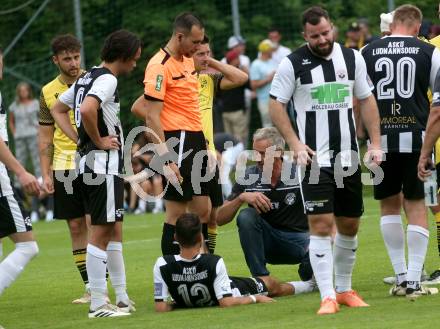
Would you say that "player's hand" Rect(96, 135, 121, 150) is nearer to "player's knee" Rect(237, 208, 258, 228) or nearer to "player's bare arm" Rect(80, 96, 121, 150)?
"player's bare arm" Rect(80, 96, 121, 150)

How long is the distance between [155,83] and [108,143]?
2.65 ft

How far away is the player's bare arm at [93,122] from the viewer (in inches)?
343

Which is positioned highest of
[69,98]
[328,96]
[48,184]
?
[69,98]

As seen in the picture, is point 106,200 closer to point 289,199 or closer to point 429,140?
point 289,199

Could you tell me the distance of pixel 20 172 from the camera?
7.86m

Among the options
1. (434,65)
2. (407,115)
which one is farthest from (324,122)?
(434,65)

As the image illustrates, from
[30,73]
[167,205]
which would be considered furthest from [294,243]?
[30,73]

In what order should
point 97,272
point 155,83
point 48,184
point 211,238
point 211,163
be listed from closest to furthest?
point 97,272 < point 155,83 < point 48,184 < point 211,163 < point 211,238

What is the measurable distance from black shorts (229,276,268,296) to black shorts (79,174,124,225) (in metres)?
1.06

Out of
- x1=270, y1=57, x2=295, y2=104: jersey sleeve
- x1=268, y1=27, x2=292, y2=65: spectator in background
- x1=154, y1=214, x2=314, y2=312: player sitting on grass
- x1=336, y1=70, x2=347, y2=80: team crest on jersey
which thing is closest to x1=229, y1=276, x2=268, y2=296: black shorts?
x1=154, y1=214, x2=314, y2=312: player sitting on grass

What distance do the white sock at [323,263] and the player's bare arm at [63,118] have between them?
2363 millimetres

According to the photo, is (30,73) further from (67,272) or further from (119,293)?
(119,293)

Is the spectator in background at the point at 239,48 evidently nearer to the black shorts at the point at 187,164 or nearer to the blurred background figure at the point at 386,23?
the blurred background figure at the point at 386,23

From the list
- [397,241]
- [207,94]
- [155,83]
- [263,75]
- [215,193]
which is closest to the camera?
[397,241]
